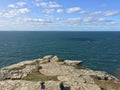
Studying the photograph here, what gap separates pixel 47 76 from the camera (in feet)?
104

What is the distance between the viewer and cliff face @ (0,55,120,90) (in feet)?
80.4

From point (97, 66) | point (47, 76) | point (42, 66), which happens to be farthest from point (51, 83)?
point (97, 66)

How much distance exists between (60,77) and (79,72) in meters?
4.36

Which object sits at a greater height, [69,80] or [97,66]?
[69,80]

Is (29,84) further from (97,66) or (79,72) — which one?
(97,66)

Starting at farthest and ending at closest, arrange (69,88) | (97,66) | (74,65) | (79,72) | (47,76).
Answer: (97,66)
(74,65)
(79,72)
(47,76)
(69,88)

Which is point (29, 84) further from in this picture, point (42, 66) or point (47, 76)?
point (42, 66)

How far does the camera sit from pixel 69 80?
1155 inches

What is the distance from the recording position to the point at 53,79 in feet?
99.7

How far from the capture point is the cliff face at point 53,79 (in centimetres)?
2450

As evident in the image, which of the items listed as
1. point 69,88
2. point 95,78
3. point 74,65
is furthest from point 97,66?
point 69,88

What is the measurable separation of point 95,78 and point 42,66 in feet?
30.4

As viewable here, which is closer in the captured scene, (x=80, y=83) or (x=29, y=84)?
(x=29, y=84)

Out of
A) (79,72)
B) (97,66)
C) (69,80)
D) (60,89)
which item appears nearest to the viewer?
(60,89)
